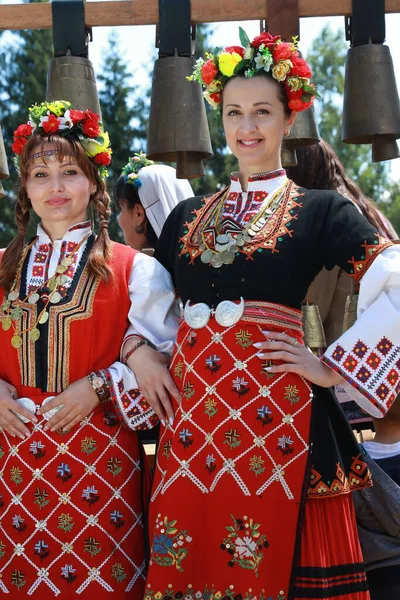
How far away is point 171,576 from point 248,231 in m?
1.10

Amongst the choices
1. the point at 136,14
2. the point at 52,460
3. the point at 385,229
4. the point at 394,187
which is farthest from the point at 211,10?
the point at 394,187

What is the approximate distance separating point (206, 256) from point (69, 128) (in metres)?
0.74

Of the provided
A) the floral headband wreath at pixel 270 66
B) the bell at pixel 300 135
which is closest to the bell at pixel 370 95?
the bell at pixel 300 135

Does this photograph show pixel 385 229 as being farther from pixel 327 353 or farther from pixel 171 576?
pixel 171 576

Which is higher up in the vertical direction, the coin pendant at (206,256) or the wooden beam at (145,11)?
the wooden beam at (145,11)

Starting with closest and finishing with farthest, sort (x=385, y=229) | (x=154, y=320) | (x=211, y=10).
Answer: (x=154, y=320), (x=211, y=10), (x=385, y=229)

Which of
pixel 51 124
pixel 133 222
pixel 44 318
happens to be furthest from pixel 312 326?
pixel 133 222

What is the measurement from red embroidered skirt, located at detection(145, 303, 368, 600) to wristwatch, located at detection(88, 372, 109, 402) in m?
0.29

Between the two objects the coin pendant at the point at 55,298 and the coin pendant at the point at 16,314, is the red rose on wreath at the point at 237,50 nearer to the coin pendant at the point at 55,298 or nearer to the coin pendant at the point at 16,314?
the coin pendant at the point at 55,298

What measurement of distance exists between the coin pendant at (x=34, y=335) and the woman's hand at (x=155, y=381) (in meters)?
0.33

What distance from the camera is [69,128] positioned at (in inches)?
134

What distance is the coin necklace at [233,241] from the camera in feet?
10.1

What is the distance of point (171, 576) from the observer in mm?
2904

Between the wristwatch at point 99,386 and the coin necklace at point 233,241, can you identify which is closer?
the coin necklace at point 233,241
